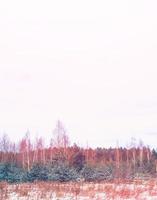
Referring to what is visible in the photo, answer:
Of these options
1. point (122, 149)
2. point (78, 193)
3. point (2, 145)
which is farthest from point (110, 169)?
point (122, 149)

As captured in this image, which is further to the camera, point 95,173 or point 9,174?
point 95,173

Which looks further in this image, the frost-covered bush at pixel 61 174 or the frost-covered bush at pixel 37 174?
the frost-covered bush at pixel 37 174

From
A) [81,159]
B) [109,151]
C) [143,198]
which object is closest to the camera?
[143,198]

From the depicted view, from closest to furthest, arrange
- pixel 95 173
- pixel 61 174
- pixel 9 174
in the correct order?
pixel 61 174, pixel 9 174, pixel 95 173

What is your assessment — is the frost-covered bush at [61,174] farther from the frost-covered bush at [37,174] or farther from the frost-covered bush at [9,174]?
the frost-covered bush at [9,174]

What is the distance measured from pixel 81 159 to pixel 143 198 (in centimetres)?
3038

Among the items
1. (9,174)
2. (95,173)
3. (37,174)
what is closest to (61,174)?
(37,174)

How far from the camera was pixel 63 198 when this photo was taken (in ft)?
53.7

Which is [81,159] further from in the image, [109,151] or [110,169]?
[109,151]

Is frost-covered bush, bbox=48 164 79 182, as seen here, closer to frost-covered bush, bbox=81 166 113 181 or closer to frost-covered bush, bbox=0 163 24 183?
frost-covered bush, bbox=0 163 24 183

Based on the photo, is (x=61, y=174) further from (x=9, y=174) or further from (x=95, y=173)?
(x=95, y=173)

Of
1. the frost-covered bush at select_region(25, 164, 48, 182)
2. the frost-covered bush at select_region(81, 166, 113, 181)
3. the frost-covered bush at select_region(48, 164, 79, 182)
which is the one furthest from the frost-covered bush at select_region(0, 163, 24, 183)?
the frost-covered bush at select_region(81, 166, 113, 181)

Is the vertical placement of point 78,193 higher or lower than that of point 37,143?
lower

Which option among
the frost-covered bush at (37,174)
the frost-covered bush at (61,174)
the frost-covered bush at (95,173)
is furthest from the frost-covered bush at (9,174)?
the frost-covered bush at (95,173)
